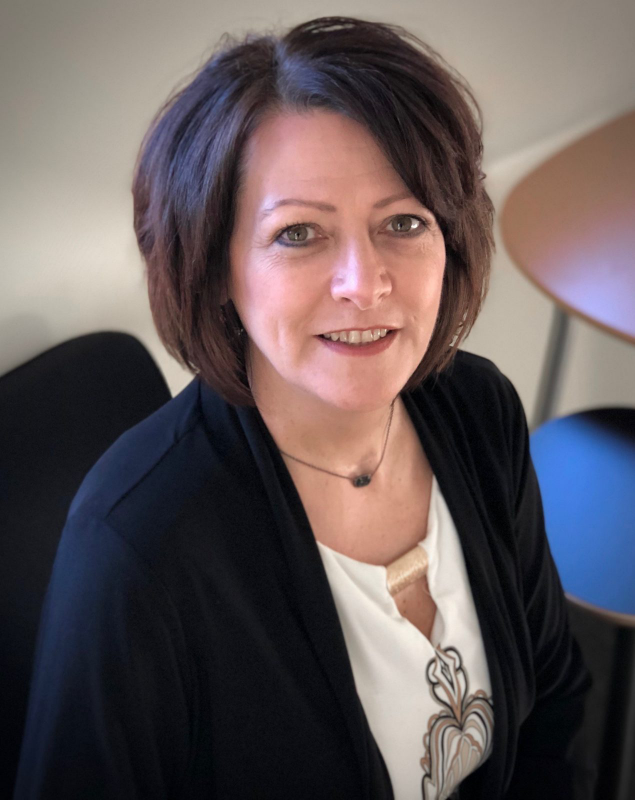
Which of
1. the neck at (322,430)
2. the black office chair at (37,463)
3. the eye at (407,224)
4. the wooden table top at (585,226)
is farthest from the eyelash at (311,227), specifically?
the wooden table top at (585,226)

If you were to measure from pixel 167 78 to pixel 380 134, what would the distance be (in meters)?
0.39

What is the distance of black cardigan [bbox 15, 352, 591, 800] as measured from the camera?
2.50ft

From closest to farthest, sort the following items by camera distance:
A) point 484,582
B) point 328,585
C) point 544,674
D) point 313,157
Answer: point 313,157, point 328,585, point 484,582, point 544,674

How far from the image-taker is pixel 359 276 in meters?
0.75

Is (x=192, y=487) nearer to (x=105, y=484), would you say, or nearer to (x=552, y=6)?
(x=105, y=484)

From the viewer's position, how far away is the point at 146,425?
0.88m

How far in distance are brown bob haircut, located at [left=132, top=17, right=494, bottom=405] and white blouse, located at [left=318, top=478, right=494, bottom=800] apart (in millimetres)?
347

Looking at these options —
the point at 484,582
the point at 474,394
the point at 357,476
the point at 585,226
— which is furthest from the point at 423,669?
the point at 585,226

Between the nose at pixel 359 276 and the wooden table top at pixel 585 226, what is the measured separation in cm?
70

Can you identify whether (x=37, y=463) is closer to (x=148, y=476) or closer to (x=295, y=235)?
(x=148, y=476)

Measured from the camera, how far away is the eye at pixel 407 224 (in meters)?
0.80

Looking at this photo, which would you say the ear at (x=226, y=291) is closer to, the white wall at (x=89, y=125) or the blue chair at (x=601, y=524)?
the white wall at (x=89, y=125)

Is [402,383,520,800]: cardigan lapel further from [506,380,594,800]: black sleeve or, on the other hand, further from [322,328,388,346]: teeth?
[322,328,388,346]: teeth

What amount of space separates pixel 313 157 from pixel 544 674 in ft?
2.65
